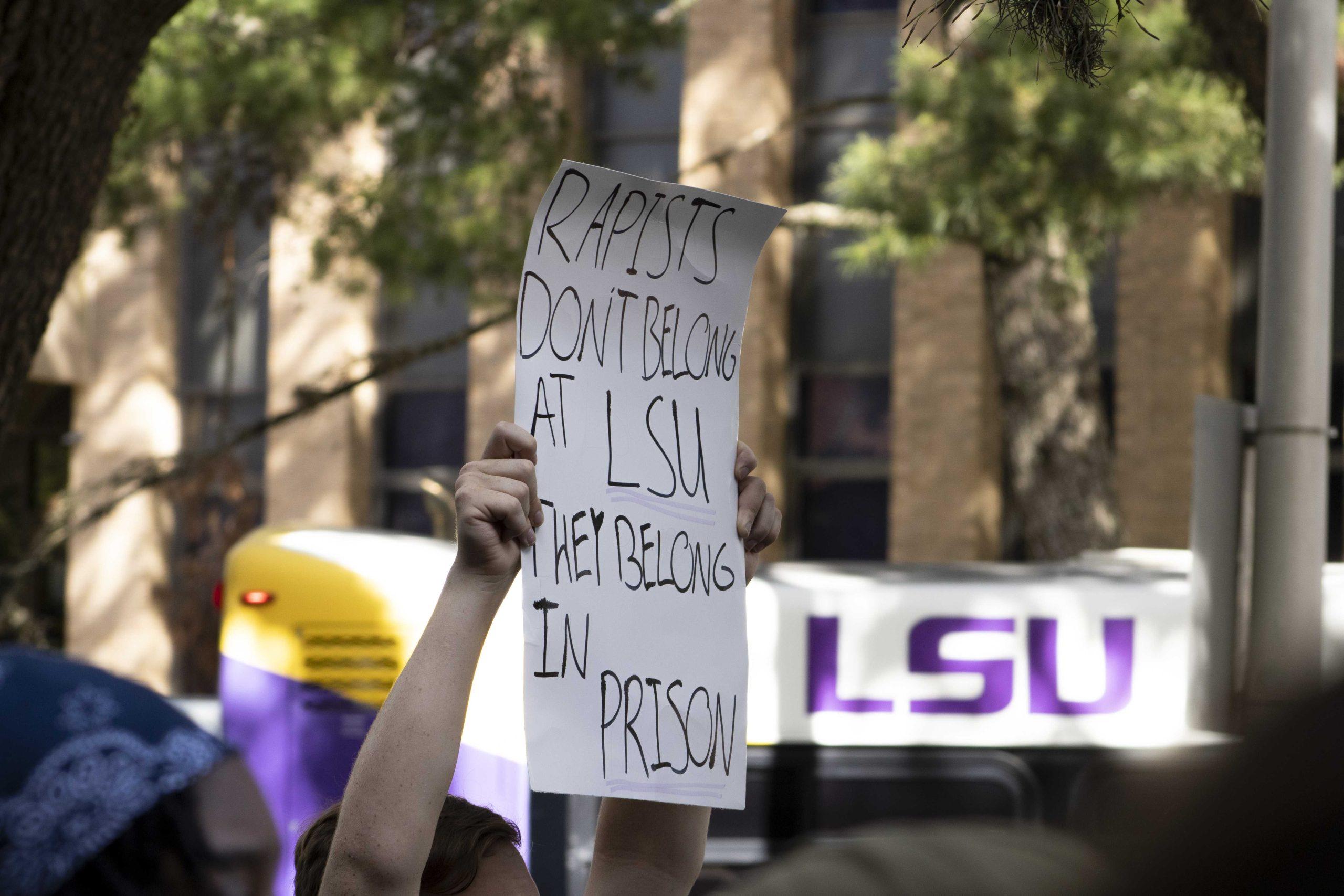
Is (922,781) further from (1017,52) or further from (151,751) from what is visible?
(1017,52)

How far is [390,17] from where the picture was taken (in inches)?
315

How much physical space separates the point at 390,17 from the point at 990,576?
5.19 m

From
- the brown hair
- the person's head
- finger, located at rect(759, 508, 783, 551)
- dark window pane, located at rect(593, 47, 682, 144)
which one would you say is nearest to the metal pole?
finger, located at rect(759, 508, 783, 551)

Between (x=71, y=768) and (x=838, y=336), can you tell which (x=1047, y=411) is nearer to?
(x=838, y=336)

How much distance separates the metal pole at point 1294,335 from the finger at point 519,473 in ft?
7.40

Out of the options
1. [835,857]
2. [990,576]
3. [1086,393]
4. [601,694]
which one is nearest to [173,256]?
[1086,393]

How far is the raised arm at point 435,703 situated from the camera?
1520 millimetres

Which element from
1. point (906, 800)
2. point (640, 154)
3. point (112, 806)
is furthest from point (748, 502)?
point (640, 154)

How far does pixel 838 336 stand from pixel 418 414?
4.40 meters

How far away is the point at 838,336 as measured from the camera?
43.7 ft

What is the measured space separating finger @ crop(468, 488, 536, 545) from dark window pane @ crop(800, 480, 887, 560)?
1162 cm

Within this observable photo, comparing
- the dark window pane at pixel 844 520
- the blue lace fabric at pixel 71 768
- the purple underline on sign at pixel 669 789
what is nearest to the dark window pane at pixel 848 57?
the dark window pane at pixel 844 520

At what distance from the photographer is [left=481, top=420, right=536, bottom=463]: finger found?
166cm

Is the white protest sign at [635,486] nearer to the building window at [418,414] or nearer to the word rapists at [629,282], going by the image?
the word rapists at [629,282]
